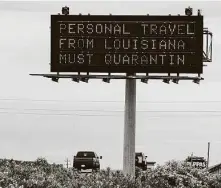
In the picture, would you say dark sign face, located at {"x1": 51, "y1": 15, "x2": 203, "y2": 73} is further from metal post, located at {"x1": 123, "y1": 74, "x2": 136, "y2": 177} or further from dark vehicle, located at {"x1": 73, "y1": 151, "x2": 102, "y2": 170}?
dark vehicle, located at {"x1": 73, "y1": 151, "x2": 102, "y2": 170}

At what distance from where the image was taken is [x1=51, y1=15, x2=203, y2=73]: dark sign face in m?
40.2

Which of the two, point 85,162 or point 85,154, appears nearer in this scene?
point 85,162

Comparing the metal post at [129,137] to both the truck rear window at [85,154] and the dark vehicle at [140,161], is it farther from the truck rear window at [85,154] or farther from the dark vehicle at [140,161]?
the dark vehicle at [140,161]

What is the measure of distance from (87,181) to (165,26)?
10046 millimetres

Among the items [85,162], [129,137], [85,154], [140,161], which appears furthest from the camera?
[140,161]

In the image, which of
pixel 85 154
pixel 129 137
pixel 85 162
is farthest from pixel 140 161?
pixel 129 137

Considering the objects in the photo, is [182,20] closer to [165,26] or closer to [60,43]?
[165,26]

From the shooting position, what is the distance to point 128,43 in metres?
40.1

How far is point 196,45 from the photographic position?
133 ft

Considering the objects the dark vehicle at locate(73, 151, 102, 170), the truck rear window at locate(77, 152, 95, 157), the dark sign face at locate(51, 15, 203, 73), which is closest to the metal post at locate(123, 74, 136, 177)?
the dark sign face at locate(51, 15, 203, 73)

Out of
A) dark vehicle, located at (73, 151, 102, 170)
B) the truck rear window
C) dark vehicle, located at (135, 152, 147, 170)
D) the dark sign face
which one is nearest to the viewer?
the dark sign face

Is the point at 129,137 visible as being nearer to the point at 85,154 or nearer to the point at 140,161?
the point at 85,154

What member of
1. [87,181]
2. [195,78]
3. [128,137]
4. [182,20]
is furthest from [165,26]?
[87,181]

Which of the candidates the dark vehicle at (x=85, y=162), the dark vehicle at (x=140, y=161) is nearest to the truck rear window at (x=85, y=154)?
the dark vehicle at (x=85, y=162)
